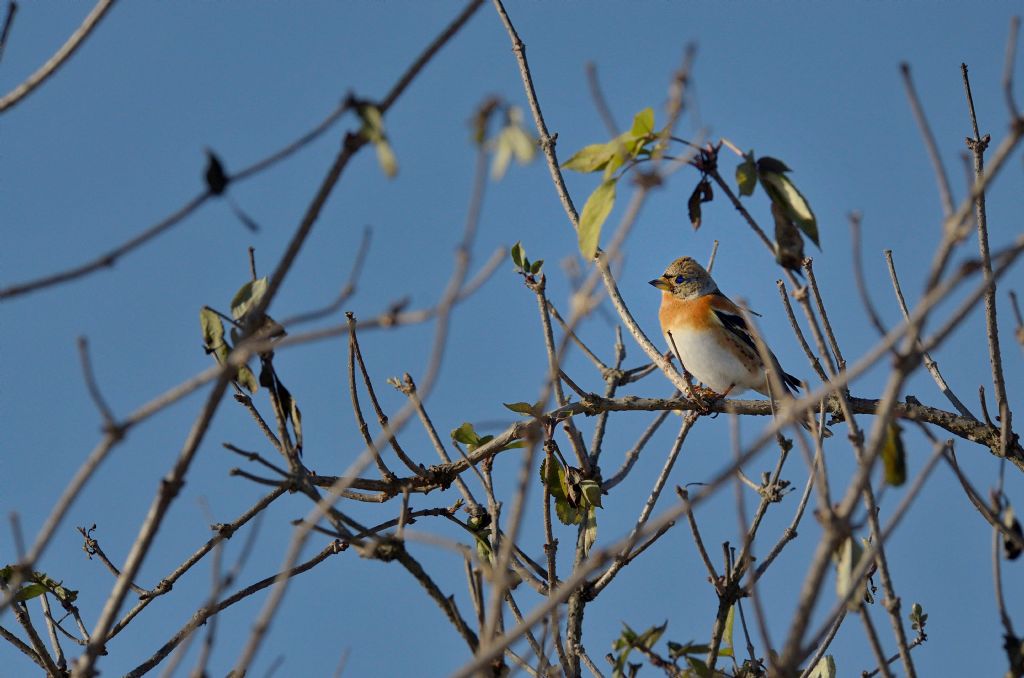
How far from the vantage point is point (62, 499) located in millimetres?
2168

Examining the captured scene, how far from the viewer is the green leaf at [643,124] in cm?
296

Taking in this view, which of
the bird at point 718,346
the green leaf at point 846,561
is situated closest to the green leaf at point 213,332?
the green leaf at point 846,561

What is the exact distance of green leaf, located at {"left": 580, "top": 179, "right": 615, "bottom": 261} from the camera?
2979 millimetres

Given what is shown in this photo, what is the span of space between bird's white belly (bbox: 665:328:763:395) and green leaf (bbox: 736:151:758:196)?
423 cm

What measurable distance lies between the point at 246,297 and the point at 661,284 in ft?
17.4

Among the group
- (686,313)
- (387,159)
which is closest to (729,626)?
(387,159)

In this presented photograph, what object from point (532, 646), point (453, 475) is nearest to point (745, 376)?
point (453, 475)

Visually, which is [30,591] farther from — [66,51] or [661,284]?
Answer: [661,284]

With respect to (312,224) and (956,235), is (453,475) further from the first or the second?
(956,235)

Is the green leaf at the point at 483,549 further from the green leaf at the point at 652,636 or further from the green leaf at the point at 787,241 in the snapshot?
the green leaf at the point at 787,241

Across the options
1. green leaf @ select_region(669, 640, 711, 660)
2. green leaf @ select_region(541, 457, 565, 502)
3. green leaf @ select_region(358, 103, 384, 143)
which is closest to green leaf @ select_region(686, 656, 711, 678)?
green leaf @ select_region(669, 640, 711, 660)

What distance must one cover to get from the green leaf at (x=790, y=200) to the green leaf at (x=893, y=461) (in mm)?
577

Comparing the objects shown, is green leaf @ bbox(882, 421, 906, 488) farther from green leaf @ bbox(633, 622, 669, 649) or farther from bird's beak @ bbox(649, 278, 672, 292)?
bird's beak @ bbox(649, 278, 672, 292)

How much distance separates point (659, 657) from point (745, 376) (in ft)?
12.6
